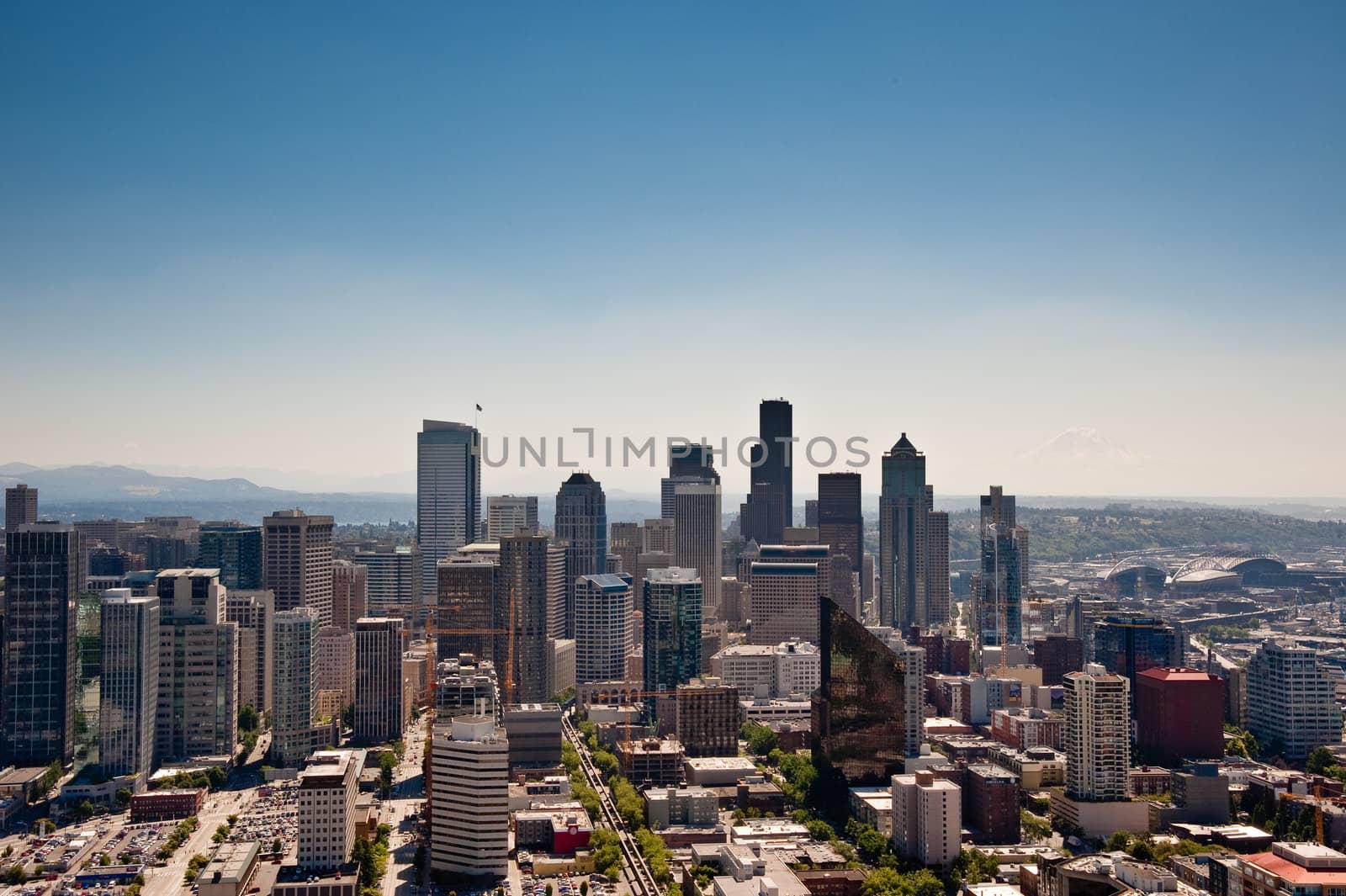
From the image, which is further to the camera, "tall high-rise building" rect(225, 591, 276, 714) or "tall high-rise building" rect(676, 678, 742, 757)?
"tall high-rise building" rect(225, 591, 276, 714)

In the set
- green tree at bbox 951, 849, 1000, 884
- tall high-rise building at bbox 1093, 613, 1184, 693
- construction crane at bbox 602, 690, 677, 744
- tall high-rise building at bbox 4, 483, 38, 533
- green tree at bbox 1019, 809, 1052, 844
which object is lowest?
green tree at bbox 1019, 809, 1052, 844

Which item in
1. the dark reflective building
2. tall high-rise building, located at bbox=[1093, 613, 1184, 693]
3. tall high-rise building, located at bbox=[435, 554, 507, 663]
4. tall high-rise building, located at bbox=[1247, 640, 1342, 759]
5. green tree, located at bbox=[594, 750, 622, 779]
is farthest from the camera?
tall high-rise building, located at bbox=[435, 554, 507, 663]

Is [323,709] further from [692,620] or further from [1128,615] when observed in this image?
[1128,615]

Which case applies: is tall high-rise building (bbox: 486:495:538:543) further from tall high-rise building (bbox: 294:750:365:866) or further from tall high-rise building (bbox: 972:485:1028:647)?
tall high-rise building (bbox: 294:750:365:866)

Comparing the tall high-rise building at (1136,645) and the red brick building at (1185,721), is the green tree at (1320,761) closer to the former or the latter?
the red brick building at (1185,721)

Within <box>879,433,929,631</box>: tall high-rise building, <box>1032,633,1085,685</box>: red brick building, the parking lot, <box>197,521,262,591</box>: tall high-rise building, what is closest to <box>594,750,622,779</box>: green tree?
the parking lot

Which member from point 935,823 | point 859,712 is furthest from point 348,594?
point 935,823

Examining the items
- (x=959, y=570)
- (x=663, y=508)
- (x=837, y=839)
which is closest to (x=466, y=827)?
(x=837, y=839)

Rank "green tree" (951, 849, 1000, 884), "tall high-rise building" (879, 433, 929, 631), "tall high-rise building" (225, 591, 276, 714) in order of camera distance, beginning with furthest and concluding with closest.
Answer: "tall high-rise building" (879, 433, 929, 631) < "tall high-rise building" (225, 591, 276, 714) < "green tree" (951, 849, 1000, 884)
